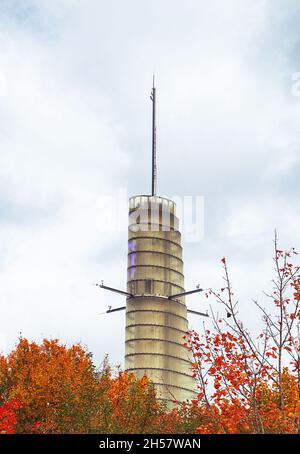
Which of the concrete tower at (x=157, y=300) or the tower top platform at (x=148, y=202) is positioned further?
the tower top platform at (x=148, y=202)

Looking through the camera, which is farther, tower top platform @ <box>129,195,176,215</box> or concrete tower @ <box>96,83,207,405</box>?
tower top platform @ <box>129,195,176,215</box>

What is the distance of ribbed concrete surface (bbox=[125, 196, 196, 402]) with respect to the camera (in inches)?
3445

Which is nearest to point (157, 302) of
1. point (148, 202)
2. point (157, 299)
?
point (157, 299)

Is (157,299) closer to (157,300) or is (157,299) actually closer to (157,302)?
(157,300)

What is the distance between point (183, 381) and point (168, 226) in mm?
22470

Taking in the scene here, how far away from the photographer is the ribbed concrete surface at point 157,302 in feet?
287

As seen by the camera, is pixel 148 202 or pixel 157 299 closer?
pixel 157 299

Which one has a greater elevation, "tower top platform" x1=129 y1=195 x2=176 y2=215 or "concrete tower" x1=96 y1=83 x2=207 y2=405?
"tower top platform" x1=129 y1=195 x2=176 y2=215

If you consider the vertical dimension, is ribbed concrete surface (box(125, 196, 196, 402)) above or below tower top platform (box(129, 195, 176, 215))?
below

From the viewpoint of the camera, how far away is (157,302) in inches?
3563

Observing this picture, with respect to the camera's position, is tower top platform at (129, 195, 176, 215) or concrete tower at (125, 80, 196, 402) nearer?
concrete tower at (125, 80, 196, 402)

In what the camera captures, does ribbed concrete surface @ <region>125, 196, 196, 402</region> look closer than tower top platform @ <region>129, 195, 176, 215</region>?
Yes
